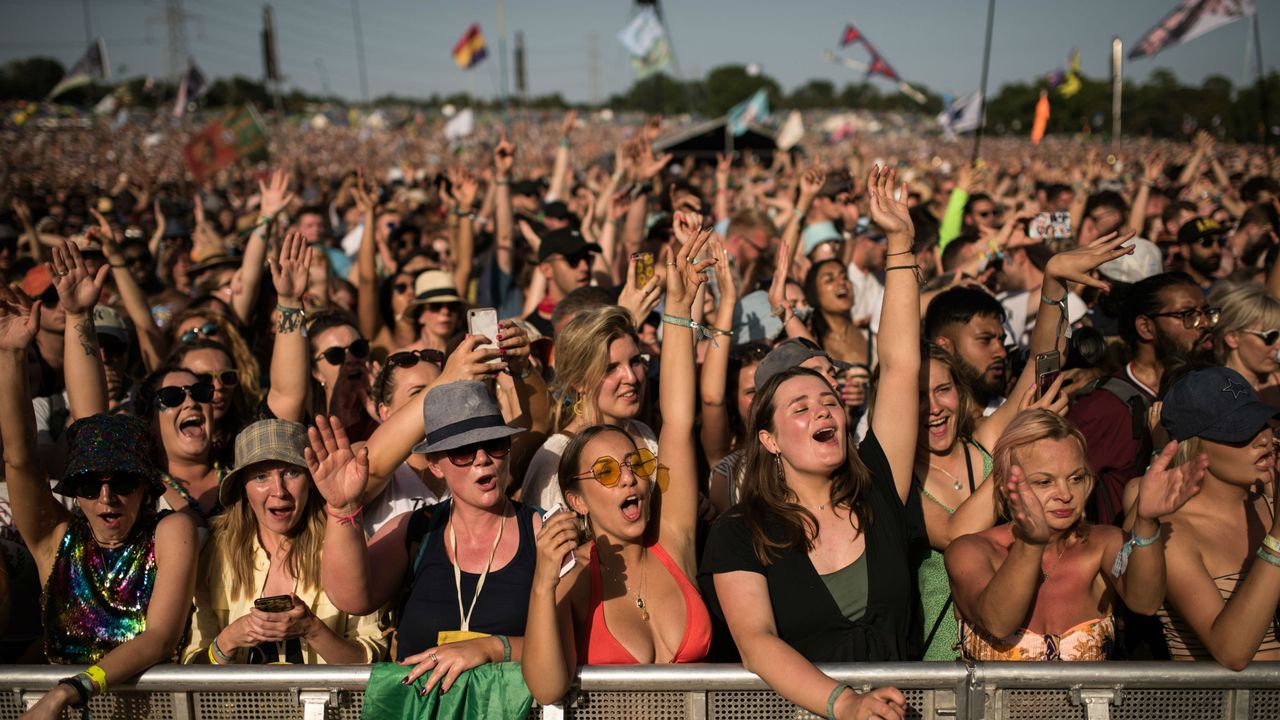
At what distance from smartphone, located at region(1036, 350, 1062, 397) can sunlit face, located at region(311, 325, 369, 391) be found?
10.7 ft

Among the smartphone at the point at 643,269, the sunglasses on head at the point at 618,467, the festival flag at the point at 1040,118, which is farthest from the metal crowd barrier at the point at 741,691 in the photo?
the festival flag at the point at 1040,118

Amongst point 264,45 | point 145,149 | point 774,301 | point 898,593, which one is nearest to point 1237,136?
point 264,45

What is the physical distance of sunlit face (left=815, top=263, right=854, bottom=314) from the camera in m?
5.86

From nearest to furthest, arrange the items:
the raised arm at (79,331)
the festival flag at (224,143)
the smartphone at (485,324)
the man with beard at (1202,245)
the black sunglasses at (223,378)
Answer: the smartphone at (485,324), the raised arm at (79,331), the black sunglasses at (223,378), the man with beard at (1202,245), the festival flag at (224,143)

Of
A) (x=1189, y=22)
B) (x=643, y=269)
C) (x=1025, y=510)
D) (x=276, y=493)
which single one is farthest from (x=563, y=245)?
(x=1189, y=22)

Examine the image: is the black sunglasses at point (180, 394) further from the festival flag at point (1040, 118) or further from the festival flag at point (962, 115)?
the festival flag at point (962, 115)

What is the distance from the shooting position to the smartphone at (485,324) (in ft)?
11.8

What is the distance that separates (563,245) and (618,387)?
2455mm

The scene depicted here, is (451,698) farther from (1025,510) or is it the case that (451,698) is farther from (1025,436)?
(1025,436)

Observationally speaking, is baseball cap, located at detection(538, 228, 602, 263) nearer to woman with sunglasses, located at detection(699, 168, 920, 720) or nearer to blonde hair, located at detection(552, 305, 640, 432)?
blonde hair, located at detection(552, 305, 640, 432)

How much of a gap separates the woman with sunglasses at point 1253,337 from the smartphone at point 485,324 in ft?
11.5

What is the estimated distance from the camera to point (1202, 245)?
7.25 metres

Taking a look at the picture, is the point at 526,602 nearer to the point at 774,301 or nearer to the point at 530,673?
the point at 530,673

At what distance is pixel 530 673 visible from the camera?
272 cm
